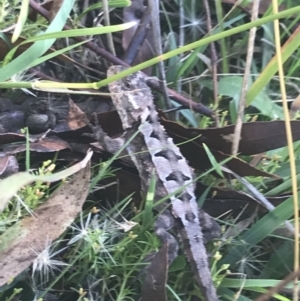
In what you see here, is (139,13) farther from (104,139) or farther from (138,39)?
(104,139)

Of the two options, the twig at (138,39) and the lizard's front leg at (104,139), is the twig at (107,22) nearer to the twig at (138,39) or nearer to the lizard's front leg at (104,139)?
the twig at (138,39)

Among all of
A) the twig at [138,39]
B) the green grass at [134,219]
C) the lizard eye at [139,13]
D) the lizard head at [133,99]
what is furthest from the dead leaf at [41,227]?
the lizard eye at [139,13]

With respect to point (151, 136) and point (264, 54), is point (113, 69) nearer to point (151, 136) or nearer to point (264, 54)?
point (151, 136)

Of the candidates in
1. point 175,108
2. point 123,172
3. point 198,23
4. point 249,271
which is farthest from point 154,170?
point 198,23

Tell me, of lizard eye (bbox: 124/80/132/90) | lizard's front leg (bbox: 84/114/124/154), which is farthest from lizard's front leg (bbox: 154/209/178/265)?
lizard eye (bbox: 124/80/132/90)

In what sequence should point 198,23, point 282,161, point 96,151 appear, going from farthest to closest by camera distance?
point 198,23
point 282,161
point 96,151

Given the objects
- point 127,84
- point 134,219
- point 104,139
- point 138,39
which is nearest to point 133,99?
→ point 127,84
